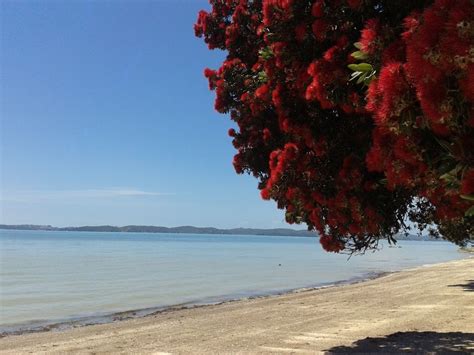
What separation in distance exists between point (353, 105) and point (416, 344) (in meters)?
7.38

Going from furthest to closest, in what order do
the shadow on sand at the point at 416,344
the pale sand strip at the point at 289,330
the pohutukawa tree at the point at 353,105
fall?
the pale sand strip at the point at 289,330 < the shadow on sand at the point at 416,344 < the pohutukawa tree at the point at 353,105

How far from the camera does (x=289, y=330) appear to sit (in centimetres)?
1366

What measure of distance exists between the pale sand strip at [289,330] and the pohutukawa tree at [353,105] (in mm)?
3684

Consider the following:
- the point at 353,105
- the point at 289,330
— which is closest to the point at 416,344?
the point at 289,330

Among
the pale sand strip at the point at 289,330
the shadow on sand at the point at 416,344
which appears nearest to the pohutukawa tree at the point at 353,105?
the shadow on sand at the point at 416,344

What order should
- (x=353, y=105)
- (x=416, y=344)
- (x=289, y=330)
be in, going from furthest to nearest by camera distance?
(x=289, y=330) → (x=416, y=344) → (x=353, y=105)

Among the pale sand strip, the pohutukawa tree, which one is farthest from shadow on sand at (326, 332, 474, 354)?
the pohutukawa tree

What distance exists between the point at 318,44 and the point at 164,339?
1030 cm

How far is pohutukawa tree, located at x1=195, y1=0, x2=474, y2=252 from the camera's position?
3096 mm

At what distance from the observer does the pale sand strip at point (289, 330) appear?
11.1 m

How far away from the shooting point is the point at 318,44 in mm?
5352

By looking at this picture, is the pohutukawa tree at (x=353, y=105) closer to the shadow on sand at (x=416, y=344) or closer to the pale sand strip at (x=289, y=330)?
the shadow on sand at (x=416, y=344)

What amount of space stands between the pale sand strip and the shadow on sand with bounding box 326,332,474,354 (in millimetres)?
20

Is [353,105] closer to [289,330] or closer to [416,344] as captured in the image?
[416,344]
